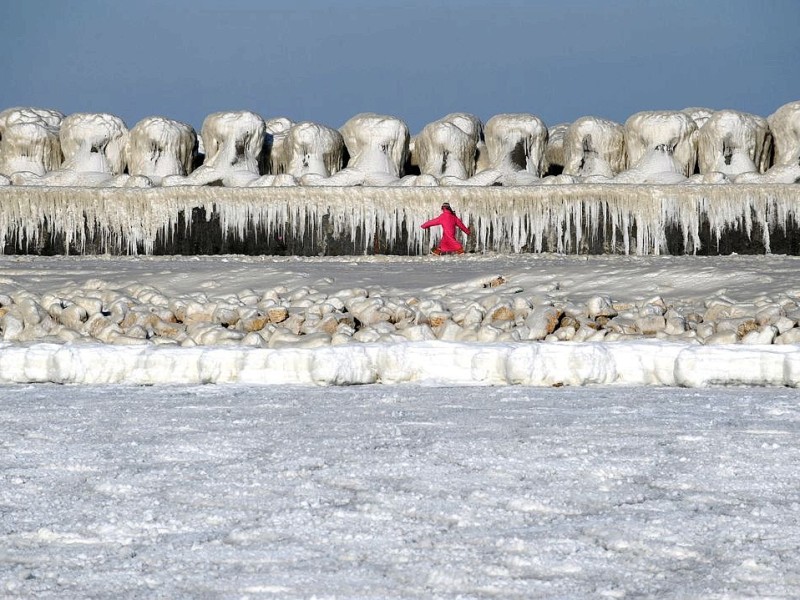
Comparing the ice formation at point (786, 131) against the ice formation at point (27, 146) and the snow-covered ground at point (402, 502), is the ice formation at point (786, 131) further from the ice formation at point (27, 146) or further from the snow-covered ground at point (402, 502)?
the snow-covered ground at point (402, 502)

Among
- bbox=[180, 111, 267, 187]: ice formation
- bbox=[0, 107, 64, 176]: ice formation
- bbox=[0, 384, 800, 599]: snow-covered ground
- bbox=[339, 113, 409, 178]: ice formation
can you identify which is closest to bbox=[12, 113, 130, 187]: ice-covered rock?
bbox=[0, 107, 64, 176]: ice formation

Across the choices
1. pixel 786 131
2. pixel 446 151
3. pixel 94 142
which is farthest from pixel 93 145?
pixel 786 131

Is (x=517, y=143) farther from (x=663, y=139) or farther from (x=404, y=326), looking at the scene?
(x=404, y=326)

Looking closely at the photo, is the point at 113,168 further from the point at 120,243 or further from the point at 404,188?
the point at 404,188

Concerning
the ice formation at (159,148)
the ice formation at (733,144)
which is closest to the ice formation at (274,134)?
the ice formation at (159,148)

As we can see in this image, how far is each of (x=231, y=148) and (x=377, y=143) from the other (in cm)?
217

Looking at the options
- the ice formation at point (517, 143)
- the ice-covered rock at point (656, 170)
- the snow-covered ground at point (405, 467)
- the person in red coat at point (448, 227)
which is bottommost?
the snow-covered ground at point (405, 467)

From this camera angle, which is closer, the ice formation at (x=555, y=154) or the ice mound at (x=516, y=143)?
the ice mound at (x=516, y=143)

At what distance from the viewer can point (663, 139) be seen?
18656mm

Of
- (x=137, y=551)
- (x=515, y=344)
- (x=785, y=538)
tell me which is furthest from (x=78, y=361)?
(x=785, y=538)

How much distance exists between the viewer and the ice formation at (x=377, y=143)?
1886 cm

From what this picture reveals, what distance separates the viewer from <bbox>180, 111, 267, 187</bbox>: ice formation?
18.5 m

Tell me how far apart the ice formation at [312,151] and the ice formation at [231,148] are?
0.46 meters

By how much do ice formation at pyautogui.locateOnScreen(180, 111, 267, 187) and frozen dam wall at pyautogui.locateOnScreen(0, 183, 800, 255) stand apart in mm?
1625
